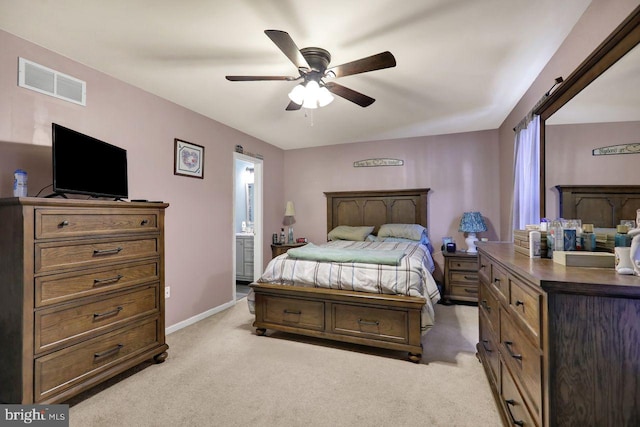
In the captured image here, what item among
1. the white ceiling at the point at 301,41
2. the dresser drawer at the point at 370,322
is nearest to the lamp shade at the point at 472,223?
the white ceiling at the point at 301,41

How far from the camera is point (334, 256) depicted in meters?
2.63

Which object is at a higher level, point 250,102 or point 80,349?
point 250,102

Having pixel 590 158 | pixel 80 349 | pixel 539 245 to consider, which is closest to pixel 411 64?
pixel 590 158

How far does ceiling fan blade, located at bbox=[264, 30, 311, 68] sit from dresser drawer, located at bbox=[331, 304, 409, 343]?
6.29 feet

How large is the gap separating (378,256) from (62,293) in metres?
2.21

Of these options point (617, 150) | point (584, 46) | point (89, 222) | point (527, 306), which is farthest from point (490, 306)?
point (89, 222)

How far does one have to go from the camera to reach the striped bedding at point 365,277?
2.31 m

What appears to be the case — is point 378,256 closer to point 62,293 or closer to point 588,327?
point 588,327

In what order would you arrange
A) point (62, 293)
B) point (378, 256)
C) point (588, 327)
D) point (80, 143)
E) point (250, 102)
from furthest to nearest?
point (250, 102) < point (378, 256) < point (80, 143) < point (62, 293) < point (588, 327)

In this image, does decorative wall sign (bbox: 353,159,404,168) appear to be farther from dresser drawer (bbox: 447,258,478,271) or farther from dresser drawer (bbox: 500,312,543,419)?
dresser drawer (bbox: 500,312,543,419)

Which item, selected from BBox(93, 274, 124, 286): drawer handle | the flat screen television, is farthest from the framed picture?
BBox(93, 274, 124, 286): drawer handle

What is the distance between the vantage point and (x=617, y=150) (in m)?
1.33

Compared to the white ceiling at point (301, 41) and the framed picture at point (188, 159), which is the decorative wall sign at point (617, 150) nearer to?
the white ceiling at point (301, 41)

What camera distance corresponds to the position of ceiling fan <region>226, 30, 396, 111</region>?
1669 millimetres
